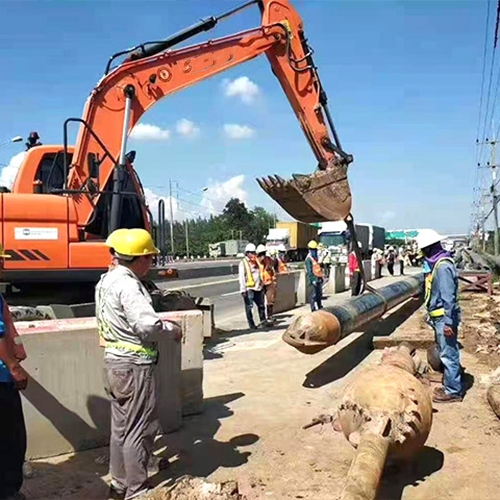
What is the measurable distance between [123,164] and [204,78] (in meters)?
2.27

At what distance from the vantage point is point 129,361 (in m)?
4.25

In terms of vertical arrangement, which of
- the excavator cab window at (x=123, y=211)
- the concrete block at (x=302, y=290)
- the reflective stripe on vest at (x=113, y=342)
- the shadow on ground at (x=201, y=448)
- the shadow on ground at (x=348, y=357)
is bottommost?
the shadow on ground at (x=201, y=448)

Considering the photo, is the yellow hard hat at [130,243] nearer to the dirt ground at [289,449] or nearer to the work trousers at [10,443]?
the work trousers at [10,443]

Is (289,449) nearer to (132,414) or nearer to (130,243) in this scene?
(132,414)

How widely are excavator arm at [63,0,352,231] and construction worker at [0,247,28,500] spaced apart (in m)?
3.84

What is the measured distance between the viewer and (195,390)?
649cm

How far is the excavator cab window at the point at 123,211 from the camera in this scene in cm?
820

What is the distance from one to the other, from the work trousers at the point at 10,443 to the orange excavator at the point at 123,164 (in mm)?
3713

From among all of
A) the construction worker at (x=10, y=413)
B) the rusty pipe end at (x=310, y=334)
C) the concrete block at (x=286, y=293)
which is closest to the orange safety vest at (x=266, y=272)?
the concrete block at (x=286, y=293)

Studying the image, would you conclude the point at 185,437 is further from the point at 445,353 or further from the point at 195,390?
the point at 445,353

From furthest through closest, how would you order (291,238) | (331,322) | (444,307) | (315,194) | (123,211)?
(291,238)
(315,194)
(123,211)
(331,322)
(444,307)

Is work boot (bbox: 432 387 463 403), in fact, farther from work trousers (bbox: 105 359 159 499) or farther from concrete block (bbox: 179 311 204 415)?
work trousers (bbox: 105 359 159 499)

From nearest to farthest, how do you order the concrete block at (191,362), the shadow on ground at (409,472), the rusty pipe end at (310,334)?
the shadow on ground at (409,472) < the concrete block at (191,362) < the rusty pipe end at (310,334)

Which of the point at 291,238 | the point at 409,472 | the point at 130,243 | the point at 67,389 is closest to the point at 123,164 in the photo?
the point at 67,389
